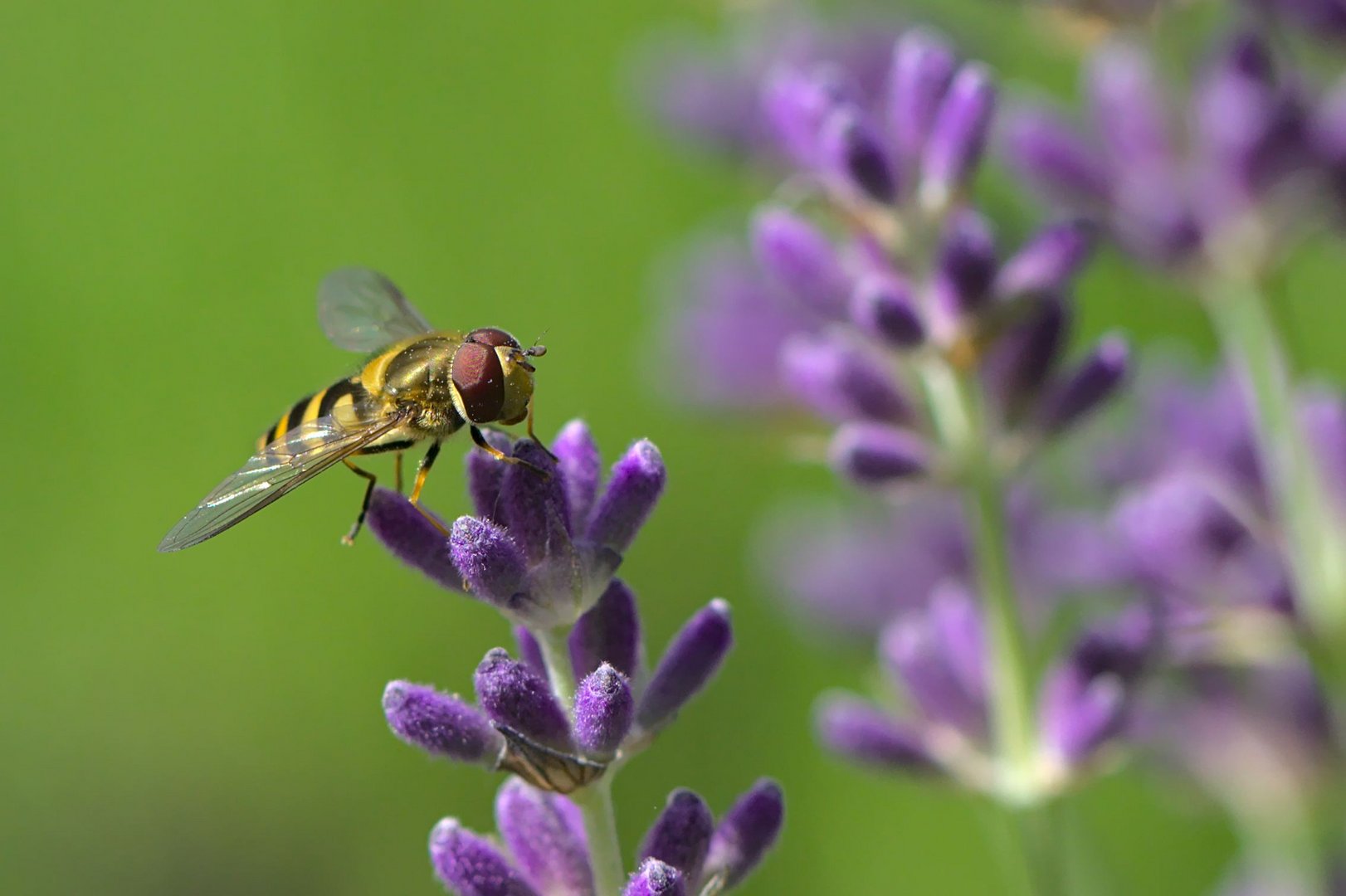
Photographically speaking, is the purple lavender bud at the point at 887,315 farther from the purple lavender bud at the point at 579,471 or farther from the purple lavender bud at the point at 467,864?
the purple lavender bud at the point at 467,864

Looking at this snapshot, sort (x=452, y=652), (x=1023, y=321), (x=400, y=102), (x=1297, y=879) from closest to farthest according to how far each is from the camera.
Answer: (x=1023, y=321), (x=1297, y=879), (x=452, y=652), (x=400, y=102)

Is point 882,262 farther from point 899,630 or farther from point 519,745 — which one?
point 519,745

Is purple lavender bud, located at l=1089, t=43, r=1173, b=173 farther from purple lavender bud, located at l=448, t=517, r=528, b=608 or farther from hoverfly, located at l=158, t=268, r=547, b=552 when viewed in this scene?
purple lavender bud, located at l=448, t=517, r=528, b=608

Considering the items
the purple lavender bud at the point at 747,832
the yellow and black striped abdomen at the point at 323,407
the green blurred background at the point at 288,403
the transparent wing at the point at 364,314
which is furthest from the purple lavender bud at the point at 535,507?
the green blurred background at the point at 288,403

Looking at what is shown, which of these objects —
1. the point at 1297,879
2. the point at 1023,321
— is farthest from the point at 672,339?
the point at 1297,879

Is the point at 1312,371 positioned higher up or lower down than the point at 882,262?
higher up

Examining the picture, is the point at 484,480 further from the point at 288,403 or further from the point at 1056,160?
the point at 288,403

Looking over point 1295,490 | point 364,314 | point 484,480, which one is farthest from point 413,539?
point 1295,490
